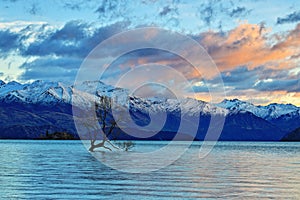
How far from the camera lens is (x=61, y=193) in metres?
37.8

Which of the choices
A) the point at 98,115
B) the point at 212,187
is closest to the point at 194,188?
the point at 212,187

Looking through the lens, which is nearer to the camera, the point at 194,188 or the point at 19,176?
the point at 194,188

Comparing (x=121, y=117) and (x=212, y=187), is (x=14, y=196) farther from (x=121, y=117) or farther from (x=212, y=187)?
(x=121, y=117)

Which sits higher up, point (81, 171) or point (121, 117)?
point (121, 117)

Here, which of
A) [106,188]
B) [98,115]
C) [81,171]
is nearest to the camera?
[106,188]

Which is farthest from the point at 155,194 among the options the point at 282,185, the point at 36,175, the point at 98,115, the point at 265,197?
the point at 98,115

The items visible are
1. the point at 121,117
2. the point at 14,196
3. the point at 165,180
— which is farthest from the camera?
the point at 121,117

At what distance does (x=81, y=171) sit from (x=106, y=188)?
15.9m

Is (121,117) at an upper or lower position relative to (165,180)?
Answer: upper

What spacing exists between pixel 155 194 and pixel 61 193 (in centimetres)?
655

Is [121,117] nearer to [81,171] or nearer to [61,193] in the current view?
[81,171]

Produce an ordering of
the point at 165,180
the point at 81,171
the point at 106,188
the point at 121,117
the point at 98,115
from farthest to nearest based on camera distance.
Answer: the point at 98,115
the point at 121,117
the point at 81,171
the point at 165,180
the point at 106,188

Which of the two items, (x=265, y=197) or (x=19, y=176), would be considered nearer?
(x=265, y=197)

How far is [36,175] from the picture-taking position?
51.5 meters
